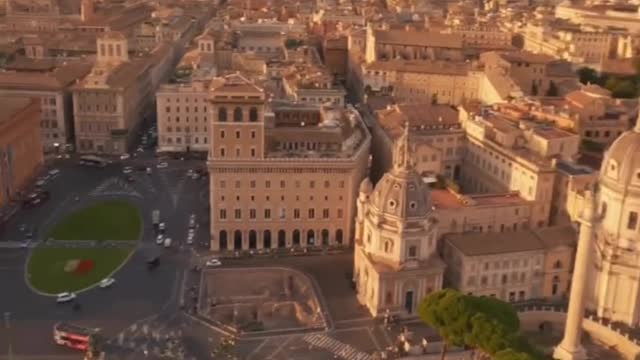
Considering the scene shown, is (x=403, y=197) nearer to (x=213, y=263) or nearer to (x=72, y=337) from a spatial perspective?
(x=213, y=263)

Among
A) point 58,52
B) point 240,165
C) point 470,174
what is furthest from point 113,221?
point 58,52

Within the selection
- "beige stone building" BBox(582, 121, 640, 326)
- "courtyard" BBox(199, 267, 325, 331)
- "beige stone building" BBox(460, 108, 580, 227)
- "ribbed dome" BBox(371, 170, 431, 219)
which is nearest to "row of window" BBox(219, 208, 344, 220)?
"courtyard" BBox(199, 267, 325, 331)

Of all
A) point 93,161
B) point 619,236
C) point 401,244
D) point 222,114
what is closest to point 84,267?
point 222,114

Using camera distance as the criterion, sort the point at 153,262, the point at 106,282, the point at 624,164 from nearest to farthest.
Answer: the point at 624,164 → the point at 106,282 → the point at 153,262

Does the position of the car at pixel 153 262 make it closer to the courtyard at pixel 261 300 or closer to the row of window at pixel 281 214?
the courtyard at pixel 261 300

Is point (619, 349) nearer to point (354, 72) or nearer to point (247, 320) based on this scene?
point (247, 320)

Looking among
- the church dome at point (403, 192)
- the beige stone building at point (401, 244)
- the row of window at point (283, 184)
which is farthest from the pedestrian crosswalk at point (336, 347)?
the row of window at point (283, 184)
